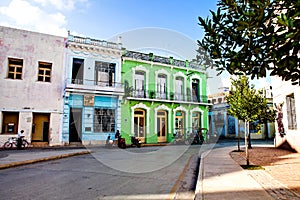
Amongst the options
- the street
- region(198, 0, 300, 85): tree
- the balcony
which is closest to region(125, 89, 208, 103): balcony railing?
the balcony

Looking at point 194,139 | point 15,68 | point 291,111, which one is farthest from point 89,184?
point 194,139

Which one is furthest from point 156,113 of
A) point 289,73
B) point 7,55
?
point 289,73

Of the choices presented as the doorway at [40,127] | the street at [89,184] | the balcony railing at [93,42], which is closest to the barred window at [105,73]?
the balcony railing at [93,42]

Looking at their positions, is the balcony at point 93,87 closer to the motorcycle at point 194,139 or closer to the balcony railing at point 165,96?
the balcony railing at point 165,96

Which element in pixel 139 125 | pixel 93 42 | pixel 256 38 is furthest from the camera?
pixel 139 125

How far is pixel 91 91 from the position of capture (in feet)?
62.2

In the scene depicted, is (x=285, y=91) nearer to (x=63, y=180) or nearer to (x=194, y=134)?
(x=194, y=134)

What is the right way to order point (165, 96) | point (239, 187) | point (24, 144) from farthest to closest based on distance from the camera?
point (165, 96) < point (24, 144) < point (239, 187)

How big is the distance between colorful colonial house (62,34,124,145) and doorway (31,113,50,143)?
154cm

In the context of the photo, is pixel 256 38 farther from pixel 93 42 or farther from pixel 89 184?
pixel 93 42

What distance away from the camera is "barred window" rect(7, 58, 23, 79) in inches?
690

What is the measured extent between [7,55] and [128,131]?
1120cm

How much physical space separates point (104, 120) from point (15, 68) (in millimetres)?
7868

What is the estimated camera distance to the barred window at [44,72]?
1831 centimetres
